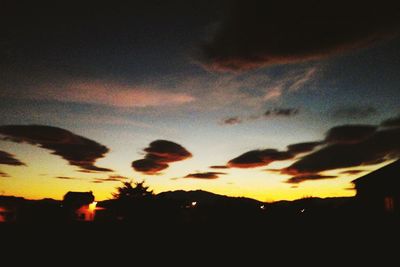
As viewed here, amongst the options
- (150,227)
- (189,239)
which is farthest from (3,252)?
(189,239)

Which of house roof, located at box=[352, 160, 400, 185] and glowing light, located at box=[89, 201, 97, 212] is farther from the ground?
house roof, located at box=[352, 160, 400, 185]

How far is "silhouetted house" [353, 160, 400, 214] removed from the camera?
23000 mm

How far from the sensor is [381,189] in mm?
24703

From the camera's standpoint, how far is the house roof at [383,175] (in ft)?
75.7

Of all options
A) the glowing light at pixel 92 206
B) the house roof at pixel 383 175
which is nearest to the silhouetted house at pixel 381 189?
the house roof at pixel 383 175

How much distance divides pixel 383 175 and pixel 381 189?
117 cm

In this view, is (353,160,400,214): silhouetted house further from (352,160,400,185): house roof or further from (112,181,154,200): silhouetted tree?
(112,181,154,200): silhouetted tree

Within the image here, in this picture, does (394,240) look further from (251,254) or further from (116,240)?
(116,240)

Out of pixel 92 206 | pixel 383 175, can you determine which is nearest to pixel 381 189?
pixel 383 175

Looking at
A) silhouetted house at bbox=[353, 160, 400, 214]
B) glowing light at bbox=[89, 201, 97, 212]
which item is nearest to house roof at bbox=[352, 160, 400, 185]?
silhouetted house at bbox=[353, 160, 400, 214]

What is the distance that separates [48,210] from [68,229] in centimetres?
1425

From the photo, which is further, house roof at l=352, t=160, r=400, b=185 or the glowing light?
the glowing light

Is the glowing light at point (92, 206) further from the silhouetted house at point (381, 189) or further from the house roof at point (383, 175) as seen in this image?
the house roof at point (383, 175)

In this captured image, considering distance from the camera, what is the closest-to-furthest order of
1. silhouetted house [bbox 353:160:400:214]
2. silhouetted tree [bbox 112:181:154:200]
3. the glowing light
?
silhouetted house [bbox 353:160:400:214] < the glowing light < silhouetted tree [bbox 112:181:154:200]
